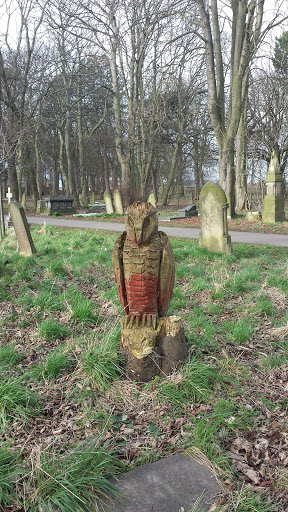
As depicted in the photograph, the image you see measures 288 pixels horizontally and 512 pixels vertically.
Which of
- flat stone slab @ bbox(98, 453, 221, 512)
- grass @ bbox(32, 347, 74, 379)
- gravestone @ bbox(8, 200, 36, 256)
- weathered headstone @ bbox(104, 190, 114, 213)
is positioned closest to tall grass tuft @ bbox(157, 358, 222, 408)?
flat stone slab @ bbox(98, 453, 221, 512)

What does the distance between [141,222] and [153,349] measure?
4.02ft

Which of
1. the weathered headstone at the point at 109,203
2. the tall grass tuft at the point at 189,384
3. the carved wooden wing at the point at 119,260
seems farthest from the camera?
the weathered headstone at the point at 109,203

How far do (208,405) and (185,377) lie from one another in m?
0.34

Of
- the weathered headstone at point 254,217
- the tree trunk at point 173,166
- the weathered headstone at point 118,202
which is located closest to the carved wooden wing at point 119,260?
the weathered headstone at point 254,217

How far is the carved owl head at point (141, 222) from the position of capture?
3.32 meters

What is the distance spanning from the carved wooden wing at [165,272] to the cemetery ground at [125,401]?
69 cm

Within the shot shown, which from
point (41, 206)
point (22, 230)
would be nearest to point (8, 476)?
point (22, 230)

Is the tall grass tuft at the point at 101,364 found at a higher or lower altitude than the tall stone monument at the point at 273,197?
lower

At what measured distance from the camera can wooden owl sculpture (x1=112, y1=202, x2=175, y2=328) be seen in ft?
11.1

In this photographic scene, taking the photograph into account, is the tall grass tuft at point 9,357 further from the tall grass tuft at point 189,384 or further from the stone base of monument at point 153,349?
the tall grass tuft at point 189,384

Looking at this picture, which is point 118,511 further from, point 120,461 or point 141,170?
point 141,170

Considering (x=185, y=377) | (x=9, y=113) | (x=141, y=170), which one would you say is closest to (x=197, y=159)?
(x=141, y=170)

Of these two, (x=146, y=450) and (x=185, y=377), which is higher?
(x=185, y=377)

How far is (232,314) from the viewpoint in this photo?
508 cm
